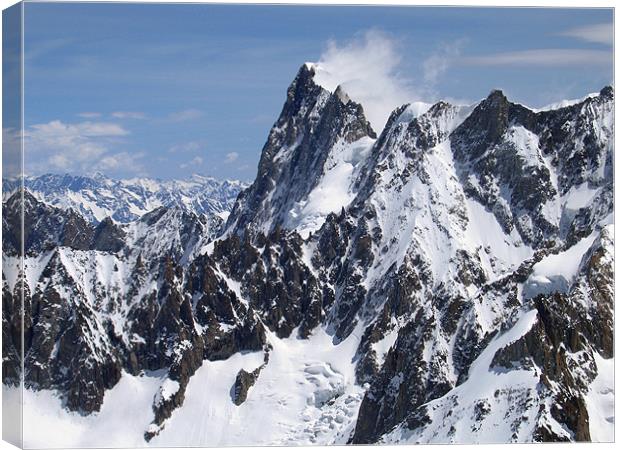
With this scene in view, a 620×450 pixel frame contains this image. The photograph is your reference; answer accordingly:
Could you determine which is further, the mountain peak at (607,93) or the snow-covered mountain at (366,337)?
the snow-covered mountain at (366,337)

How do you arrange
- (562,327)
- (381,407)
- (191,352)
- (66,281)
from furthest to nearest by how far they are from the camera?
(191,352) < (66,281) < (381,407) < (562,327)

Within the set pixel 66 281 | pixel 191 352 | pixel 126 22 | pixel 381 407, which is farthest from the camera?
pixel 191 352

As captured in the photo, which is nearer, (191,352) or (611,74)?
(611,74)

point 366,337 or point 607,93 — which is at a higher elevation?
point 607,93

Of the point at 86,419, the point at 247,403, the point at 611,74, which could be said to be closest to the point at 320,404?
the point at 247,403

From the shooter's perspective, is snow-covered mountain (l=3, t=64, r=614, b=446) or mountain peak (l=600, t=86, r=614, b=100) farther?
snow-covered mountain (l=3, t=64, r=614, b=446)

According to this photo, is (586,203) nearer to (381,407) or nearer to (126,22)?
(381,407)

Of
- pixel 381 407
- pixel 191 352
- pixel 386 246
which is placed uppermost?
pixel 386 246

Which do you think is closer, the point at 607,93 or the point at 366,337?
the point at 607,93

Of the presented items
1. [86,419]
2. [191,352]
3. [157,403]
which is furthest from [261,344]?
[86,419]

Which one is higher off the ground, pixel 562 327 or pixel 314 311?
pixel 314 311
